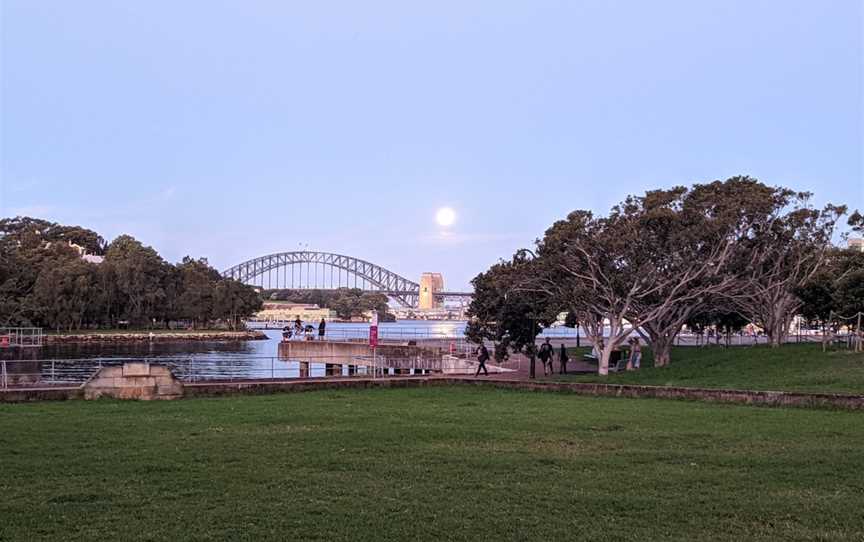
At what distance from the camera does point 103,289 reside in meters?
94.4

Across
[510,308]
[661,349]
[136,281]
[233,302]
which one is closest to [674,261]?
[661,349]

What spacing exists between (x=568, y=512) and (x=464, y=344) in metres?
39.6

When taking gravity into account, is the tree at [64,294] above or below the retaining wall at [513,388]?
above

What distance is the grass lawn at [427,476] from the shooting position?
697 cm

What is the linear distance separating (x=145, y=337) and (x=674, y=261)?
75737mm

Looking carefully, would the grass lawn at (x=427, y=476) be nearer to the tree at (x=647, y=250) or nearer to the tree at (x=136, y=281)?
the tree at (x=647, y=250)

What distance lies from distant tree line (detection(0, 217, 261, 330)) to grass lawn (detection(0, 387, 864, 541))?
72591 mm

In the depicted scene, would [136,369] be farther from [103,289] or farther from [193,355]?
[103,289]

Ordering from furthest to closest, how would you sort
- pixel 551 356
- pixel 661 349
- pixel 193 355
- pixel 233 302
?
pixel 233 302
pixel 193 355
pixel 661 349
pixel 551 356

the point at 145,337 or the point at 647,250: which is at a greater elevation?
the point at 647,250

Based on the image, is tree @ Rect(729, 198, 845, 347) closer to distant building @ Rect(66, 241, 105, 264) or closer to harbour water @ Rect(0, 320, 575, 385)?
harbour water @ Rect(0, 320, 575, 385)

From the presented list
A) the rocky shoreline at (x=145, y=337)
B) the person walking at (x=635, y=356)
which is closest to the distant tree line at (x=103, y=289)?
the rocky shoreline at (x=145, y=337)

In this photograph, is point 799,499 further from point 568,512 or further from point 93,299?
point 93,299

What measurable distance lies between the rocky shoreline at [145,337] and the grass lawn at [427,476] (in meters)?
75.7
